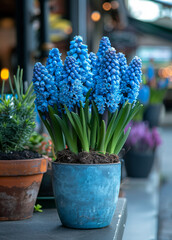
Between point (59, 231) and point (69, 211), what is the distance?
3.7 inches

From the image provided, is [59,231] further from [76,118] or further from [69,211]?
[76,118]

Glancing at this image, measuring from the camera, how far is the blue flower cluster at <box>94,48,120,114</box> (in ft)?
5.17

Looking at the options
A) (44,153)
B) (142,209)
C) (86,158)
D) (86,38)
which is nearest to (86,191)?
(86,158)

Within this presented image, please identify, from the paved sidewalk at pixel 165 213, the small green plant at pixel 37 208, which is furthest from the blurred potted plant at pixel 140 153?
the small green plant at pixel 37 208

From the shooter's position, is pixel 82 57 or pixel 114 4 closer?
pixel 82 57

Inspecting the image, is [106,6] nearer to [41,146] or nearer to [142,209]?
[142,209]

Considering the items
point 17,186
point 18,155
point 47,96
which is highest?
point 47,96

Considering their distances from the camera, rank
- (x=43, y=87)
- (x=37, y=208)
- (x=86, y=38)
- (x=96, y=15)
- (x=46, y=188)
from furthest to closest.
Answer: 1. (x=96, y=15)
2. (x=86, y=38)
3. (x=46, y=188)
4. (x=37, y=208)
5. (x=43, y=87)

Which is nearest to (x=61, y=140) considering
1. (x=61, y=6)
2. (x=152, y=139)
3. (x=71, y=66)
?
(x=71, y=66)

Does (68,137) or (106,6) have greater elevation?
(106,6)

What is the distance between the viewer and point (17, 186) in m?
1.78

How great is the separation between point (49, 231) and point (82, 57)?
68 cm

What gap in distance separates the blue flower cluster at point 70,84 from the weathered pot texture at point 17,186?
33 centimetres

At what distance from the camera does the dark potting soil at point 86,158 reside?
1.64 metres
